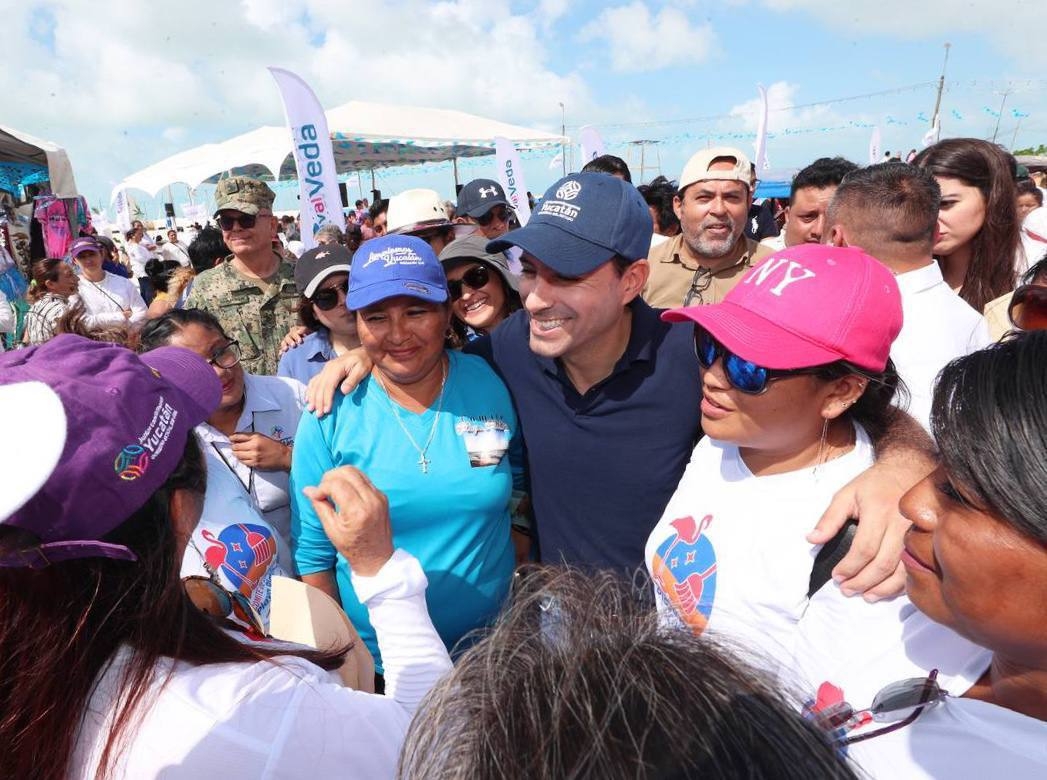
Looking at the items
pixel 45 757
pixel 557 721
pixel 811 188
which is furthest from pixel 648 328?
pixel 811 188

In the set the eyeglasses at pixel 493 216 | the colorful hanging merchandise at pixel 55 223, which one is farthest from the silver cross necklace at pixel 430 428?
the colorful hanging merchandise at pixel 55 223

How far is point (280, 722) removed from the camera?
97 centimetres

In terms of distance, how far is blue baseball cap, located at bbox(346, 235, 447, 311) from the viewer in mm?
2049

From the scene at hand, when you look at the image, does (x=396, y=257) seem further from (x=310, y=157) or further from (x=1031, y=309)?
(x=310, y=157)

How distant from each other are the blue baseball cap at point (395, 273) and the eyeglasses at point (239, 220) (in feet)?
8.24

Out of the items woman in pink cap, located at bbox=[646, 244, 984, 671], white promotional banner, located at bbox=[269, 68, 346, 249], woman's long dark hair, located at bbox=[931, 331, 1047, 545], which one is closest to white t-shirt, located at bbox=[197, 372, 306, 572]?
woman in pink cap, located at bbox=[646, 244, 984, 671]

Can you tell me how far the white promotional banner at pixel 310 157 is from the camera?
5660mm

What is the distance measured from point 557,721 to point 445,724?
0.56 ft

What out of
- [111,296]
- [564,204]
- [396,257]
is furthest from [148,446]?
[111,296]

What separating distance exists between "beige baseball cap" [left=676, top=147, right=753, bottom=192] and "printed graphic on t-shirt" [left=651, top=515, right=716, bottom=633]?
297 cm

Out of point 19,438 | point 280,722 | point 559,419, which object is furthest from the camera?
point 559,419

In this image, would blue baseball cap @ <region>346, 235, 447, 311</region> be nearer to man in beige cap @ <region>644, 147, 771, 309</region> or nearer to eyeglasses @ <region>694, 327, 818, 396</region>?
eyeglasses @ <region>694, 327, 818, 396</region>

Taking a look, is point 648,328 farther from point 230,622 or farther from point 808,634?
point 230,622

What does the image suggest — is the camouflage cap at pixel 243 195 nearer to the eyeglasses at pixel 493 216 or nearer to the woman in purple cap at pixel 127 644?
the eyeglasses at pixel 493 216
